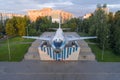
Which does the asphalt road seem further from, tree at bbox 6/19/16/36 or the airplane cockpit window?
tree at bbox 6/19/16/36

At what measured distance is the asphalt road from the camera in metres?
29.6

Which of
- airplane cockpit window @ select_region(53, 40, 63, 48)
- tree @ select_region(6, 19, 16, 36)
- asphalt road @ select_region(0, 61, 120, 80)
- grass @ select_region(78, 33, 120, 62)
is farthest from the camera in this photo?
tree @ select_region(6, 19, 16, 36)

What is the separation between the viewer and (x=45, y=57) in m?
41.7

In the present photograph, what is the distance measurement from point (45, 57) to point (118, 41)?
1701 centimetres

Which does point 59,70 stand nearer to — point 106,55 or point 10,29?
point 106,55

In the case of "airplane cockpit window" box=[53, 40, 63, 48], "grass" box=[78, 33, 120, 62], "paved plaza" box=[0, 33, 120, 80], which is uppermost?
"airplane cockpit window" box=[53, 40, 63, 48]

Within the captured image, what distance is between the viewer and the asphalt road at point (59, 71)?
29.6 metres

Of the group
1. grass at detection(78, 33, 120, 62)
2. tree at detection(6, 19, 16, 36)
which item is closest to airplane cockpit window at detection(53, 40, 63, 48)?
grass at detection(78, 33, 120, 62)

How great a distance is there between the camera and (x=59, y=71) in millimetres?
33625

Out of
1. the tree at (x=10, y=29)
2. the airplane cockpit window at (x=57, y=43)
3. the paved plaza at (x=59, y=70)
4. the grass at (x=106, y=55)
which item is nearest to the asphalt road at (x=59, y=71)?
the paved plaza at (x=59, y=70)

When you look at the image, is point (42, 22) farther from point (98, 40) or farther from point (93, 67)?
point (93, 67)

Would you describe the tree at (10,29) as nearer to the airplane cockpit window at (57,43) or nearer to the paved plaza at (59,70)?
the paved plaza at (59,70)

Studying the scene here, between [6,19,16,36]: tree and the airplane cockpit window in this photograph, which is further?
[6,19,16,36]: tree

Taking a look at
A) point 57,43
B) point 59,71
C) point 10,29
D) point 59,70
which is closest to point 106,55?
point 57,43
